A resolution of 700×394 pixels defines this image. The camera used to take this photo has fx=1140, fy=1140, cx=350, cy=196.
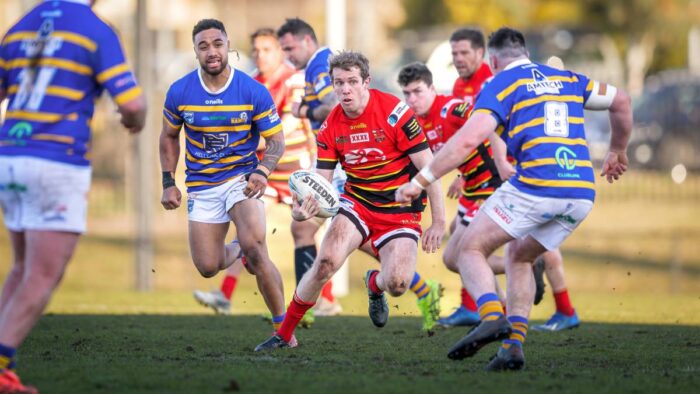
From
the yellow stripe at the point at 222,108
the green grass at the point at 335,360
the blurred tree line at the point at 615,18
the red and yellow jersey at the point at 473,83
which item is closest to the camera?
the green grass at the point at 335,360

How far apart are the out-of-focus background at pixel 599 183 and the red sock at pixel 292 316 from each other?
4160mm

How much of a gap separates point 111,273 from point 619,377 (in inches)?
577

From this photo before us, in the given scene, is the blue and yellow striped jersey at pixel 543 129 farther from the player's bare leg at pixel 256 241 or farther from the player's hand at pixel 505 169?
the player's bare leg at pixel 256 241

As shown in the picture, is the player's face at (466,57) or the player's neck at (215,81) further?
the player's face at (466,57)

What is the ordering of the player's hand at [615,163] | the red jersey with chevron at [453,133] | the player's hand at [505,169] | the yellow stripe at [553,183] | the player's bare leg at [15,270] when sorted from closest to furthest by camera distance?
the player's bare leg at [15,270], the yellow stripe at [553,183], the player's hand at [615,163], the player's hand at [505,169], the red jersey with chevron at [453,133]

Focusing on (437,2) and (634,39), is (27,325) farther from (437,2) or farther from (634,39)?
(437,2)

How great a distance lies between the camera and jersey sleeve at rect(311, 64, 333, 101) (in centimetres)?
1056

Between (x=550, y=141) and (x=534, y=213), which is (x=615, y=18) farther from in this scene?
(x=534, y=213)

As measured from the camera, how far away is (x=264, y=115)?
8.34 metres

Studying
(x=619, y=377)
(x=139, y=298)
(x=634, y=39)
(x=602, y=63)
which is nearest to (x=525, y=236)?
(x=619, y=377)

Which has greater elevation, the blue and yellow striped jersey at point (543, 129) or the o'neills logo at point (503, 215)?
the blue and yellow striped jersey at point (543, 129)

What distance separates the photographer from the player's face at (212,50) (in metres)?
8.27

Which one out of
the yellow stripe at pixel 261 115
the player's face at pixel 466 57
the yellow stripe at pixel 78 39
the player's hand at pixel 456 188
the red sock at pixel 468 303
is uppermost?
the player's face at pixel 466 57

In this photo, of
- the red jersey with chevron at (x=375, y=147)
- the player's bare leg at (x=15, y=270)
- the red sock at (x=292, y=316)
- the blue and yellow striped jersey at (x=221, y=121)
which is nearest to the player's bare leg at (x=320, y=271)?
the red sock at (x=292, y=316)
